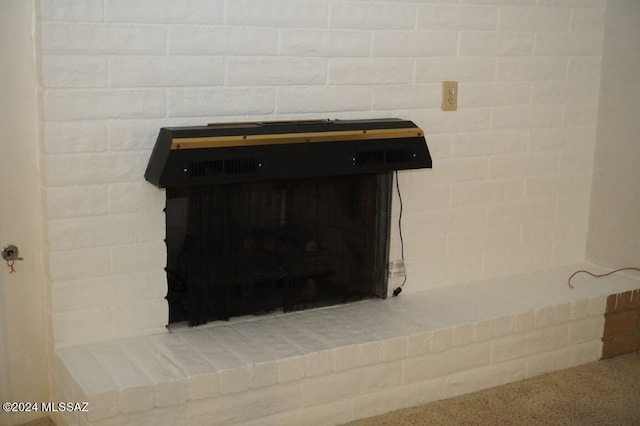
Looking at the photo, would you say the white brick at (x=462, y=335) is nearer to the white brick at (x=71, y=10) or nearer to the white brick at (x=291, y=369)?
the white brick at (x=291, y=369)

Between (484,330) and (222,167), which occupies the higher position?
(222,167)

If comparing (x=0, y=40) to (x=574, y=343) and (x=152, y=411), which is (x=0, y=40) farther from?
(x=574, y=343)

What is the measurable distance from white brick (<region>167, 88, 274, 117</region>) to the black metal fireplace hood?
7cm

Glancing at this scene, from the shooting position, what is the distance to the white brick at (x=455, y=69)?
3490mm

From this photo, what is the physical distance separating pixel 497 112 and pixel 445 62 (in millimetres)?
362

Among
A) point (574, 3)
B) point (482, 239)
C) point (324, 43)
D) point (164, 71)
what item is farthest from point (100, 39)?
point (574, 3)

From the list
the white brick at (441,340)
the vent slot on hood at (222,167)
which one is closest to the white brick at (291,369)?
the white brick at (441,340)

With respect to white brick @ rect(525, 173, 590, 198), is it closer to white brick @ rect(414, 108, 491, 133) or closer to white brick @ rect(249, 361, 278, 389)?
white brick @ rect(414, 108, 491, 133)

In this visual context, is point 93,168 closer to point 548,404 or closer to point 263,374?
point 263,374

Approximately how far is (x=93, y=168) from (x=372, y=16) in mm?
1222

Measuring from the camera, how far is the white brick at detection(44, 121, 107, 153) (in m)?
2.80

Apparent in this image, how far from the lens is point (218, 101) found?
121 inches

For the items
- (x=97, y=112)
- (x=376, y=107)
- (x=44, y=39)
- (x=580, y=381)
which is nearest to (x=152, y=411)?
(x=97, y=112)

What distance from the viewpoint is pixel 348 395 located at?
308 cm
